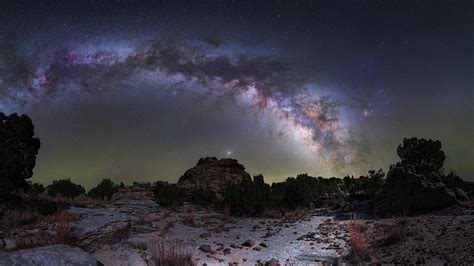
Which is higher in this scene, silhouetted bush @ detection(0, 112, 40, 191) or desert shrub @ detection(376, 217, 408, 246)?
silhouetted bush @ detection(0, 112, 40, 191)

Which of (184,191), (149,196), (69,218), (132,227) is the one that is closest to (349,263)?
(132,227)

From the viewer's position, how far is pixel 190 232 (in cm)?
1423

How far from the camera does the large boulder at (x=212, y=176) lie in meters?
26.6

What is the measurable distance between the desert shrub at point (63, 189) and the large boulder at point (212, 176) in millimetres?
7632

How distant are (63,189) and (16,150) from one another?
386 inches

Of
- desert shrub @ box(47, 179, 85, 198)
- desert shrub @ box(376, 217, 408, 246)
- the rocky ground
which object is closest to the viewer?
the rocky ground

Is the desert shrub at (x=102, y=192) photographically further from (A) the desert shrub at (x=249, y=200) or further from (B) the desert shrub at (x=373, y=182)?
(B) the desert shrub at (x=373, y=182)

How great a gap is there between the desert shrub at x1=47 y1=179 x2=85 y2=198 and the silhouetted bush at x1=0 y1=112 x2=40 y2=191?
8.07 metres

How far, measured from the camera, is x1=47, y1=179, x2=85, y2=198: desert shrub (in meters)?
25.8

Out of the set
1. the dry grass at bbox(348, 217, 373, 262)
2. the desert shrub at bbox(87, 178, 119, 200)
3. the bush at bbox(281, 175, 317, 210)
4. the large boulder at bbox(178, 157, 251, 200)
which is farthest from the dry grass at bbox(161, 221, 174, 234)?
the desert shrub at bbox(87, 178, 119, 200)

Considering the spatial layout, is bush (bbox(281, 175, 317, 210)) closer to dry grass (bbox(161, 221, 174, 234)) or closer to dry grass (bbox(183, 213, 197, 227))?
dry grass (bbox(183, 213, 197, 227))

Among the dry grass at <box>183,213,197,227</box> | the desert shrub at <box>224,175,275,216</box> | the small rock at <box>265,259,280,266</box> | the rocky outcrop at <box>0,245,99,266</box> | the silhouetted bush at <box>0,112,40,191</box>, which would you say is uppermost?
the silhouetted bush at <box>0,112,40,191</box>

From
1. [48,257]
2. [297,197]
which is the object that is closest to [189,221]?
[48,257]

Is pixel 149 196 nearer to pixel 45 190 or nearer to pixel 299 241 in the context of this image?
pixel 45 190
